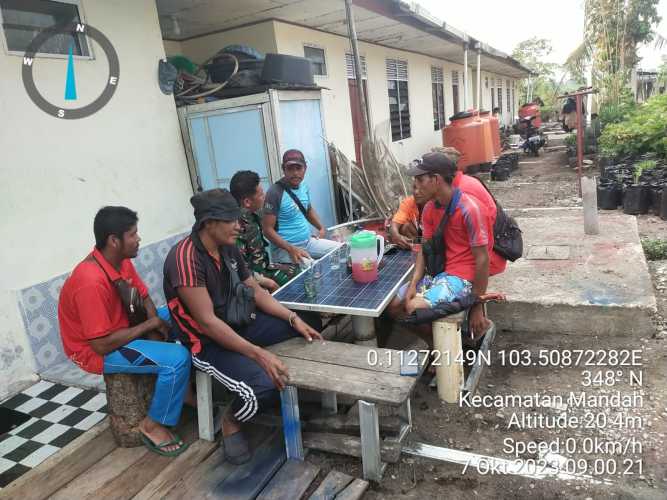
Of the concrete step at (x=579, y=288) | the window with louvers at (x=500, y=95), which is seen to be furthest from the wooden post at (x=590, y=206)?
the window with louvers at (x=500, y=95)

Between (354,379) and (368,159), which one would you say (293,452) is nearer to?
(354,379)

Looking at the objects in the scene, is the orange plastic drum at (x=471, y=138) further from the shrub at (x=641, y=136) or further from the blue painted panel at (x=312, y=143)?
the blue painted panel at (x=312, y=143)

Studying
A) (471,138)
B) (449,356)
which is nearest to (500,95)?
(471,138)

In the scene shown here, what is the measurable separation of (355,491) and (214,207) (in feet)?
5.23

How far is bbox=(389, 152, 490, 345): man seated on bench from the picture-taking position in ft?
9.34

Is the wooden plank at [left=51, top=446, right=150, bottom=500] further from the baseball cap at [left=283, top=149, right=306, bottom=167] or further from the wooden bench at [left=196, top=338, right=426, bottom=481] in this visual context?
the baseball cap at [left=283, top=149, right=306, bottom=167]

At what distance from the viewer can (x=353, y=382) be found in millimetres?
2248

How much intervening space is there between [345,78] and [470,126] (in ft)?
13.8

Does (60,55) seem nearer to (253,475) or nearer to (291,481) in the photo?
(253,475)

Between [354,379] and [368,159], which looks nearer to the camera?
[354,379]

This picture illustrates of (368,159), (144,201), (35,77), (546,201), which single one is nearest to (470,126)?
(546,201)

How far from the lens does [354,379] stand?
7.45 ft

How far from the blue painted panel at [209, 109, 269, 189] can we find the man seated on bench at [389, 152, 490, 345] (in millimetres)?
2533

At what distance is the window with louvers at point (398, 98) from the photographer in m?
10.4
